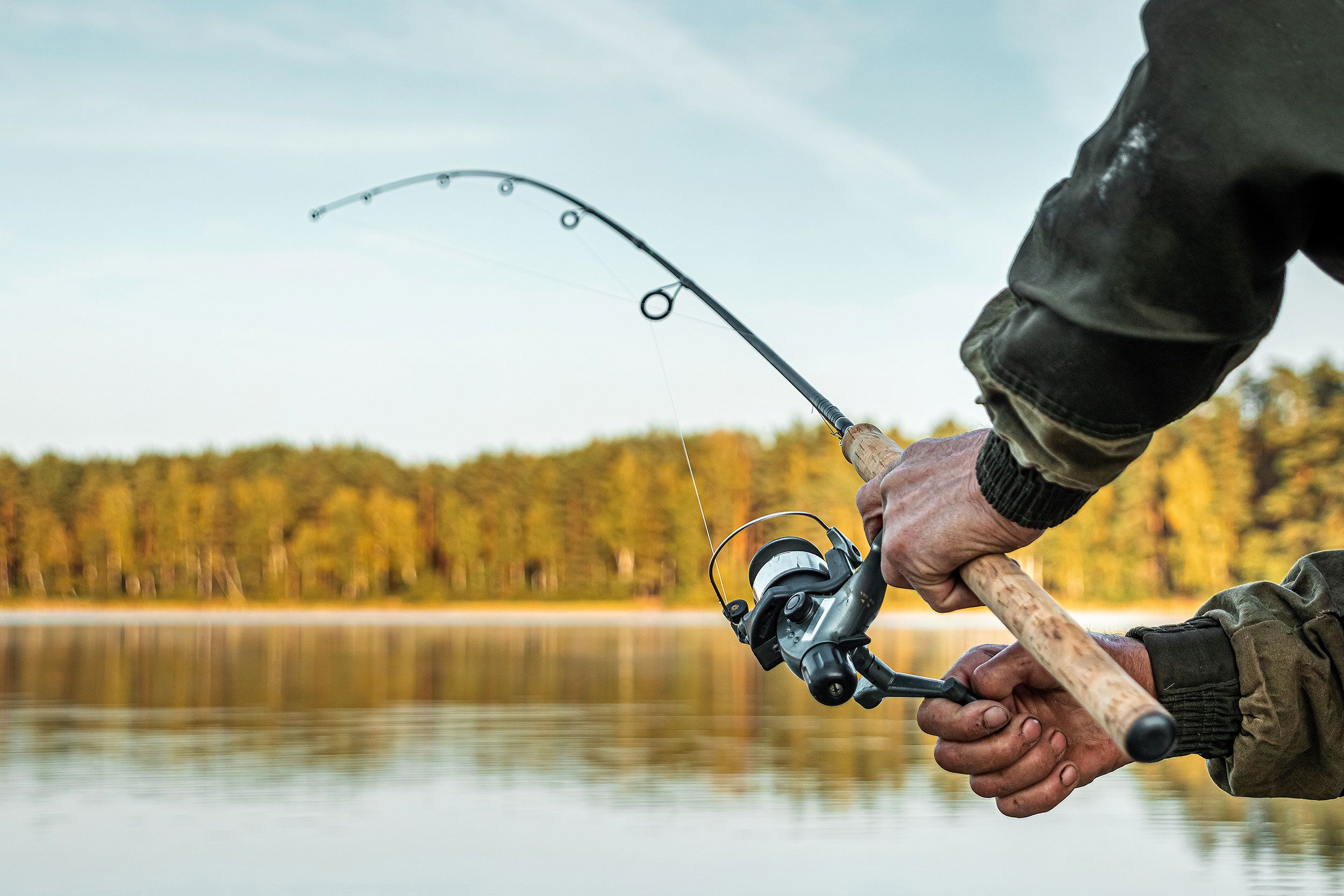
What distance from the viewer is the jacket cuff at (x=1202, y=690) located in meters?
1.96

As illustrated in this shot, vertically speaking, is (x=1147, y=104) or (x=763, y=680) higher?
(x=1147, y=104)

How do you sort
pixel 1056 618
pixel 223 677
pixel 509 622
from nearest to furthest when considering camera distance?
pixel 1056 618, pixel 223 677, pixel 509 622

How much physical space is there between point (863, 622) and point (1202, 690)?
554 mm

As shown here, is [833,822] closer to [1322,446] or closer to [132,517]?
[1322,446]

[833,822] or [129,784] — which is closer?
[833,822]

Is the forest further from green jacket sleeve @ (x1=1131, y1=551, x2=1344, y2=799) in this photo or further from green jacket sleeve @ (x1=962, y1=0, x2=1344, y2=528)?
green jacket sleeve @ (x1=962, y1=0, x2=1344, y2=528)

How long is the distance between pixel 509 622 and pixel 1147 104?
141 feet

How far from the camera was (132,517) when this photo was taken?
66.9 metres

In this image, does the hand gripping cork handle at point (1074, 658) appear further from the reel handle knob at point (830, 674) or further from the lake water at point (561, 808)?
the lake water at point (561, 808)

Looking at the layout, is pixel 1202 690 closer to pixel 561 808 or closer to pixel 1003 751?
pixel 1003 751

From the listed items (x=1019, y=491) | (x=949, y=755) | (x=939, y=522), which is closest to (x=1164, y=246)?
(x=1019, y=491)

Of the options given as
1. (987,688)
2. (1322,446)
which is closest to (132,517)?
(1322,446)

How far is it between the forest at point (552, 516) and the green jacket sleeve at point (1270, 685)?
44.1m

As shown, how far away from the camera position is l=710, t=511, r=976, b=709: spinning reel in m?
1.91
